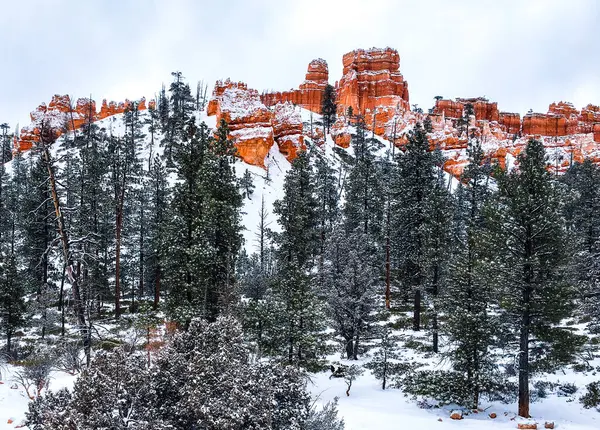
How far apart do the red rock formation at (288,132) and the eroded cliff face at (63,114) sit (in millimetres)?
34630

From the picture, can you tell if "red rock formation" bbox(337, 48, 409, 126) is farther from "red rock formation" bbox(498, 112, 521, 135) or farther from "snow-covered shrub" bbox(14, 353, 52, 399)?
"snow-covered shrub" bbox(14, 353, 52, 399)

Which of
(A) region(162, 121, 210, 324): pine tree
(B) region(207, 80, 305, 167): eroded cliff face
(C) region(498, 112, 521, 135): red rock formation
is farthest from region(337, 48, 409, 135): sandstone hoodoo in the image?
(A) region(162, 121, 210, 324): pine tree

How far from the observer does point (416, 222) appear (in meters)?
27.1

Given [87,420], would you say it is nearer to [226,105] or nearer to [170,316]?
[170,316]

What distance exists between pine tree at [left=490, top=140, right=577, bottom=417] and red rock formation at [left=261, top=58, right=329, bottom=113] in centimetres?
10654

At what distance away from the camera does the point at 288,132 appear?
70750 millimetres

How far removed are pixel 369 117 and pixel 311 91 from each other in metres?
27.6

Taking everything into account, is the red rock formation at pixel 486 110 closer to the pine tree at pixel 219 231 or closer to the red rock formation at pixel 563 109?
the red rock formation at pixel 563 109

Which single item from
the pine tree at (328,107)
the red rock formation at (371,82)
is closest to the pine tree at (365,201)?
the pine tree at (328,107)

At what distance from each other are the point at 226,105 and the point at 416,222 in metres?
50.7

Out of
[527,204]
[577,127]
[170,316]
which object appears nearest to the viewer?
[527,204]

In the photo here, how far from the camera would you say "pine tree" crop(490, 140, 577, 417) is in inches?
627

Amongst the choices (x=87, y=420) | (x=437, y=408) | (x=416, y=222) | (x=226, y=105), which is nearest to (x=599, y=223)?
(x=416, y=222)

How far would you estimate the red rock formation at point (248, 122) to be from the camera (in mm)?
63594
